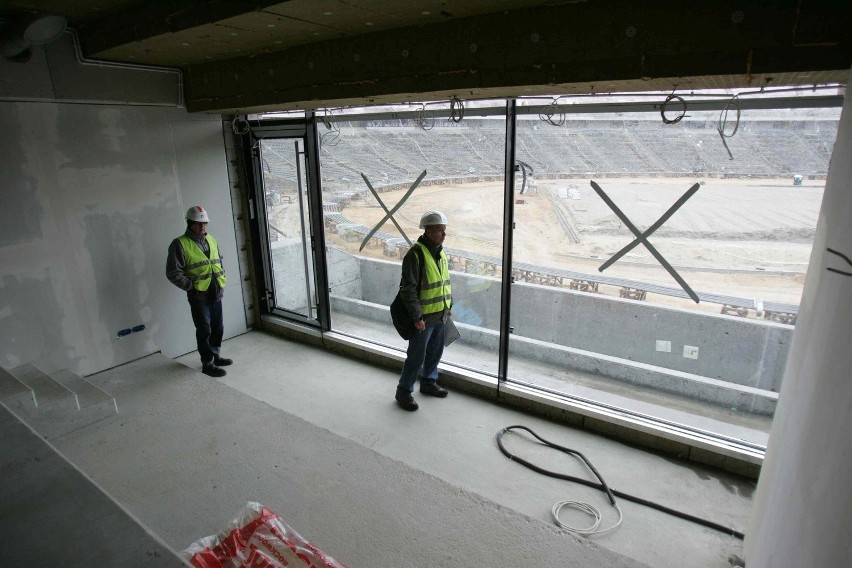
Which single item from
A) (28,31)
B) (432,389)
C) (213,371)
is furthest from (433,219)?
(28,31)

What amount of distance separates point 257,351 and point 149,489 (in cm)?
215

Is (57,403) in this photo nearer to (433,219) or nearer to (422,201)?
(433,219)

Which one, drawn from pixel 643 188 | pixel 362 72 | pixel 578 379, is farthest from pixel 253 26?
pixel 578 379

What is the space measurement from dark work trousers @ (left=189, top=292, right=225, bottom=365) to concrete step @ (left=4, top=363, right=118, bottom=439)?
89cm

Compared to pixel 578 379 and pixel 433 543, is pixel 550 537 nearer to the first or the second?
pixel 433 543

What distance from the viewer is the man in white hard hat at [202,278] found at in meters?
3.96

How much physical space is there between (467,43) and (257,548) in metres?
2.69

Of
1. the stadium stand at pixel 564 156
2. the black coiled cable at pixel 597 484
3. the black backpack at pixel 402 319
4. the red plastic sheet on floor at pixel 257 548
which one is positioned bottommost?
the black coiled cable at pixel 597 484

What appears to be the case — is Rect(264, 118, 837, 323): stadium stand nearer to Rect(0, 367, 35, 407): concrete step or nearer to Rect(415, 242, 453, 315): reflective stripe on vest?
Rect(415, 242, 453, 315): reflective stripe on vest

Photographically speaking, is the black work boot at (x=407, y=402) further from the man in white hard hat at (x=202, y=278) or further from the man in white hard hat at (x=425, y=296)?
the man in white hard hat at (x=202, y=278)

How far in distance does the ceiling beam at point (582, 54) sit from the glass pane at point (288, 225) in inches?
45.0

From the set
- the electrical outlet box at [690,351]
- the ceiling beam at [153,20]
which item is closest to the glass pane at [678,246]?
the electrical outlet box at [690,351]

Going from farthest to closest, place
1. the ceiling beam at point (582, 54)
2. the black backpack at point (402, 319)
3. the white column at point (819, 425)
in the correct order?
the black backpack at point (402, 319) → the ceiling beam at point (582, 54) → the white column at point (819, 425)

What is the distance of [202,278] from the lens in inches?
160
